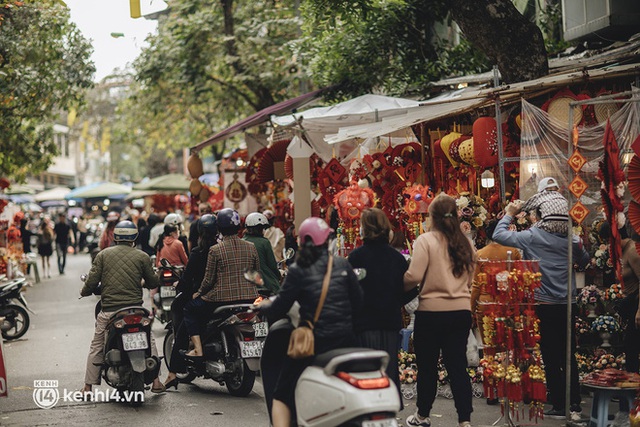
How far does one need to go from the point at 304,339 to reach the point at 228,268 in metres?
3.46

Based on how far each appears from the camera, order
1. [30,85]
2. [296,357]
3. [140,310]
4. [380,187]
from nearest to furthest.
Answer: [296,357]
[140,310]
[380,187]
[30,85]

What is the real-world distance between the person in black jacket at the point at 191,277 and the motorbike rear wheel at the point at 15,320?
6080mm

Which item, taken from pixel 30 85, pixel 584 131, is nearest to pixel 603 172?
pixel 584 131

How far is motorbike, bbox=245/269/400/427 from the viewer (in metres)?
5.66

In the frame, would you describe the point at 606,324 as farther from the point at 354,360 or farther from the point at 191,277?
the point at 354,360

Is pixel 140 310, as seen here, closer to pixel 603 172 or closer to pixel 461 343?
pixel 461 343

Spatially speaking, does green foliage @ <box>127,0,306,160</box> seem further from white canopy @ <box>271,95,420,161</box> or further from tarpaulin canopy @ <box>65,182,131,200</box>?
tarpaulin canopy @ <box>65,182,131,200</box>

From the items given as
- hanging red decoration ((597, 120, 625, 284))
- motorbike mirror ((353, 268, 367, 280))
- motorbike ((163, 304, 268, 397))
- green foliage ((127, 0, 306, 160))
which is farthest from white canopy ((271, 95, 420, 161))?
green foliage ((127, 0, 306, 160))

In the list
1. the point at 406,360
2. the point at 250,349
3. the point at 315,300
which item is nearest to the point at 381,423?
the point at 315,300

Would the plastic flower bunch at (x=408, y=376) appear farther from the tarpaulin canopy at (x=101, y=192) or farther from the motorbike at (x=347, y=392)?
the tarpaulin canopy at (x=101, y=192)

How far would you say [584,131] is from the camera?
883 centimetres

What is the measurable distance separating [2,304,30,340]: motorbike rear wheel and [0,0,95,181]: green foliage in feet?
13.9

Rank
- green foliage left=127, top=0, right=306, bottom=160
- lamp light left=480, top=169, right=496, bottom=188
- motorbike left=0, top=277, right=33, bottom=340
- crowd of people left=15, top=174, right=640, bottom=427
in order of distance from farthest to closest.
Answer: green foliage left=127, top=0, right=306, bottom=160 → motorbike left=0, top=277, right=33, bottom=340 → lamp light left=480, top=169, right=496, bottom=188 → crowd of people left=15, top=174, right=640, bottom=427

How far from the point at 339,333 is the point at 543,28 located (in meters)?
11.7
